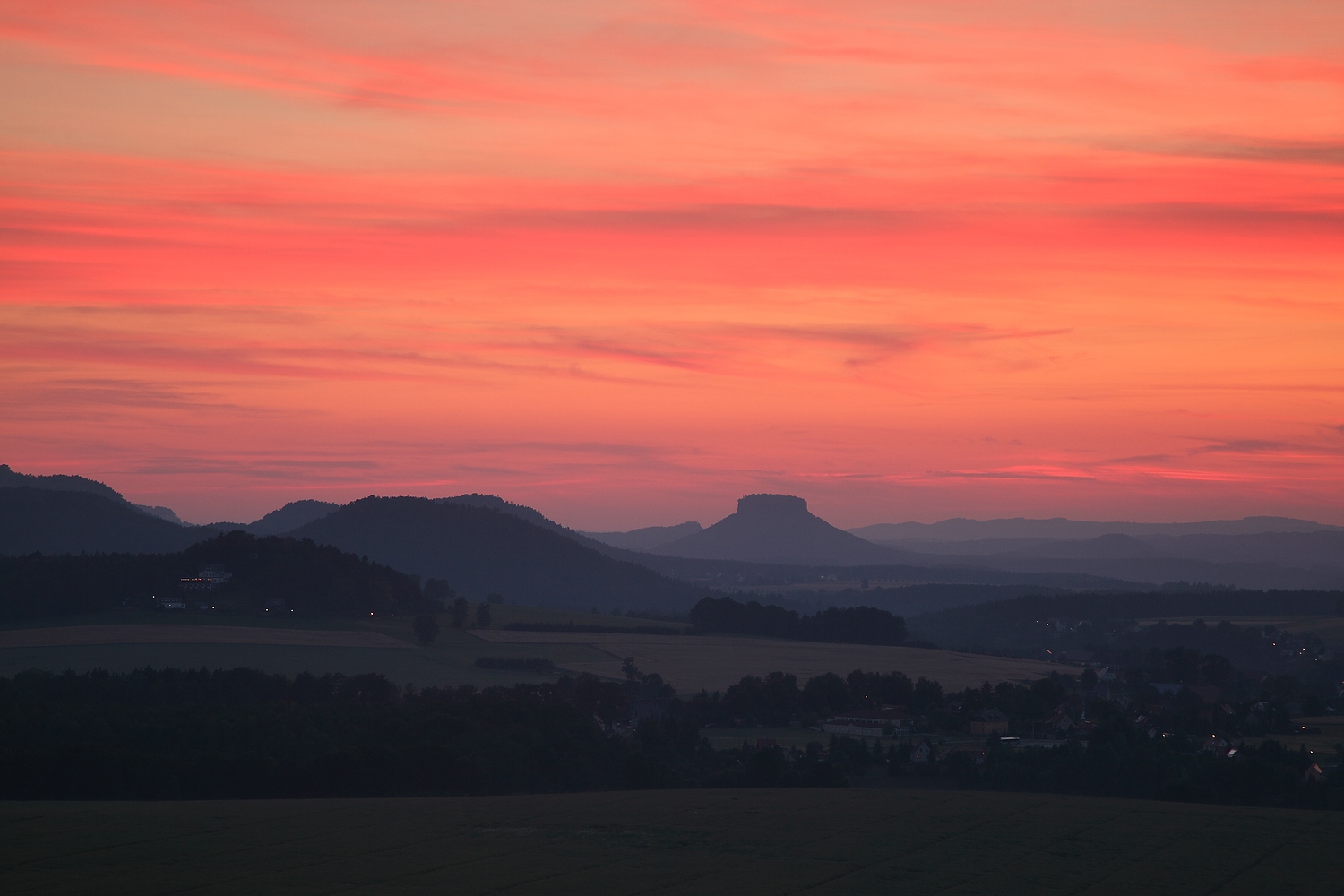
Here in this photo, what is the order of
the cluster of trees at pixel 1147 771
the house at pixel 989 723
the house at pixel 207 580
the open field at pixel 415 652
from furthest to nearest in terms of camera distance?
the house at pixel 207 580 < the open field at pixel 415 652 < the house at pixel 989 723 < the cluster of trees at pixel 1147 771

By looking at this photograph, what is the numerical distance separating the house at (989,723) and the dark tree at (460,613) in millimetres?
61130

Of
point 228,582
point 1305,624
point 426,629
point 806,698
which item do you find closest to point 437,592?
point 228,582

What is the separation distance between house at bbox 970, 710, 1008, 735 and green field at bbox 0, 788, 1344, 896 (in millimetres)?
39516

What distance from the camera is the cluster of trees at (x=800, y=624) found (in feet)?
488

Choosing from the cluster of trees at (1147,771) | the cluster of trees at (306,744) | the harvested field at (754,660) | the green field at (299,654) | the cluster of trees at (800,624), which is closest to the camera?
the cluster of trees at (306,744)

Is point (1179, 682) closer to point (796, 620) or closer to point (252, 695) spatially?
point (796, 620)

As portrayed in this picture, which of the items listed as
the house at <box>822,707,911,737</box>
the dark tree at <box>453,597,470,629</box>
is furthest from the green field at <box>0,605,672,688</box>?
the house at <box>822,707,911,737</box>

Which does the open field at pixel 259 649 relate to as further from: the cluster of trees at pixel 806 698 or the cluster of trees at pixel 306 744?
the cluster of trees at pixel 806 698

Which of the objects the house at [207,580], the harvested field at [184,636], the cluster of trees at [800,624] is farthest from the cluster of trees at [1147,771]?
the house at [207,580]

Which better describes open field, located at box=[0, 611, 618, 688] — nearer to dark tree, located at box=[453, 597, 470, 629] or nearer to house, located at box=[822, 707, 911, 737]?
dark tree, located at box=[453, 597, 470, 629]

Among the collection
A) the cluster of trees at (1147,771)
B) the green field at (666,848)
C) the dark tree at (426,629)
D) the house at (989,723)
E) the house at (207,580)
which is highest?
the house at (207,580)

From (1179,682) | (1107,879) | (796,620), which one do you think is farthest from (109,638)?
(1179,682)

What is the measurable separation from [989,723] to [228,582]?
83.6 meters

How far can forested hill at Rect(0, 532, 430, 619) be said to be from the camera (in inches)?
4835
